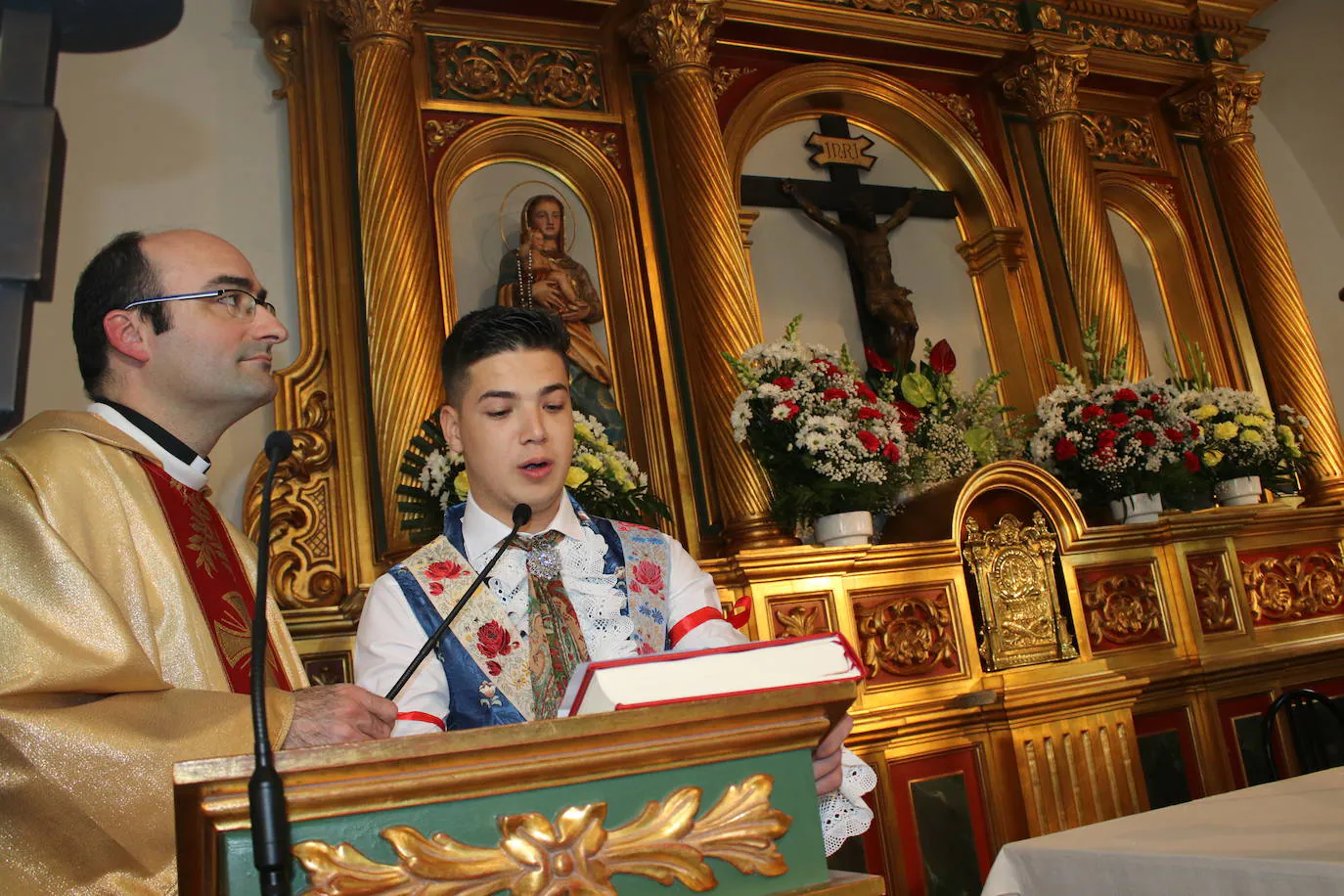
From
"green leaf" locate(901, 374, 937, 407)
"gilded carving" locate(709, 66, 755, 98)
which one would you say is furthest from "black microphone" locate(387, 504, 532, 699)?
"gilded carving" locate(709, 66, 755, 98)

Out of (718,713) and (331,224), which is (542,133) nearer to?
(331,224)

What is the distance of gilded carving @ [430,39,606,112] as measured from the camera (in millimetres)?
5652

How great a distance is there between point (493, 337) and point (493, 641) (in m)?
0.55

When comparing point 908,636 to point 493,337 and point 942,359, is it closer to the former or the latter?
point 942,359

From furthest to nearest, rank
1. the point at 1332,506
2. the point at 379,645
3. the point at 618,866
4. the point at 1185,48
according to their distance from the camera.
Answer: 1. the point at 1185,48
2. the point at 1332,506
3. the point at 379,645
4. the point at 618,866

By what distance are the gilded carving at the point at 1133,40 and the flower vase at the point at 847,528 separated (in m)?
3.84

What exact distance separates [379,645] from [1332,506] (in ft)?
17.3

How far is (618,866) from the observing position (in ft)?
3.89

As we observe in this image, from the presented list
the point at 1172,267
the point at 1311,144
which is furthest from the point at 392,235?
the point at 1311,144

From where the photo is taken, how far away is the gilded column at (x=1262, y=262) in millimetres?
6793

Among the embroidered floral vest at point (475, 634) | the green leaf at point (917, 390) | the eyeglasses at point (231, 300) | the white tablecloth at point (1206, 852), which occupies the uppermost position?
the green leaf at point (917, 390)

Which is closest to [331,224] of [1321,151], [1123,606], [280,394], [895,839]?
[280,394]

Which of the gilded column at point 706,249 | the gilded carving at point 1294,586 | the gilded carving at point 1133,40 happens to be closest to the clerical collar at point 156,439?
the gilded column at point 706,249

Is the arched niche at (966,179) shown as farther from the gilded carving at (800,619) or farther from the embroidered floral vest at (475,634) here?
the embroidered floral vest at (475,634)
